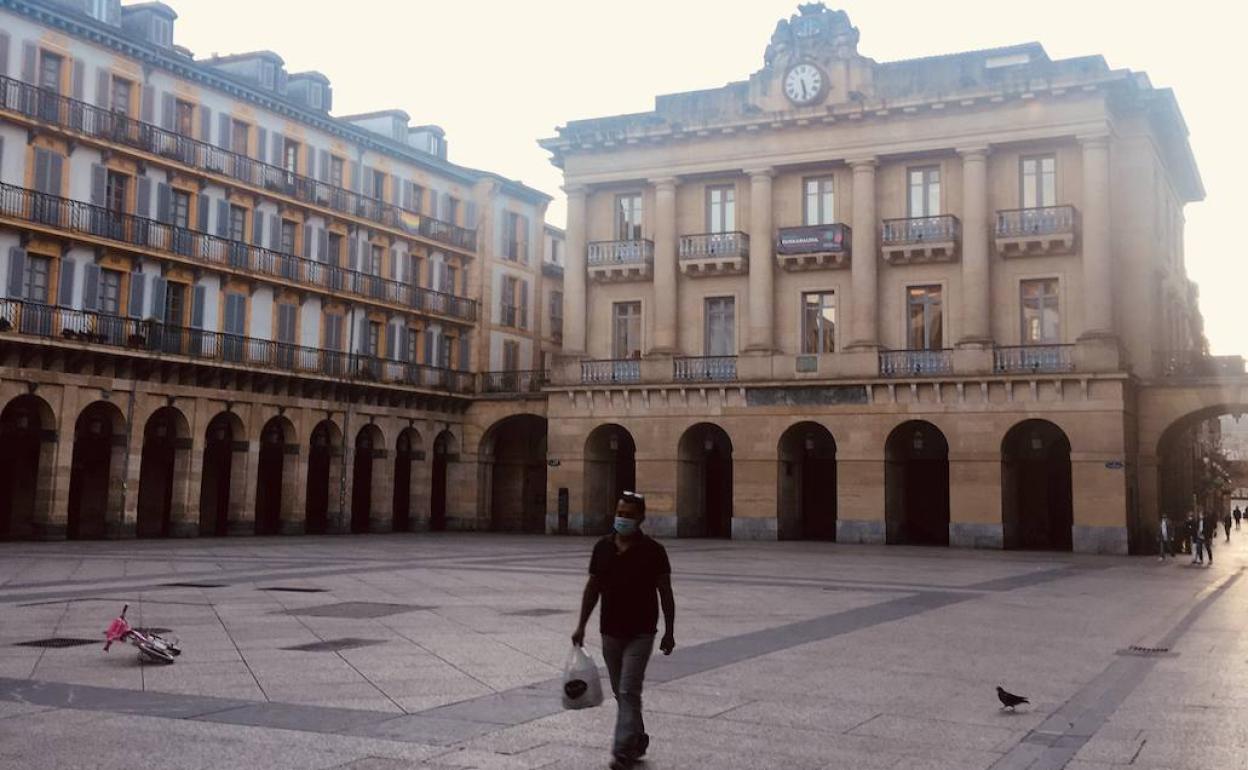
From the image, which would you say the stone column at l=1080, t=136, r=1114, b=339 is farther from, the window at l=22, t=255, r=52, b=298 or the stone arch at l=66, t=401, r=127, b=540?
the window at l=22, t=255, r=52, b=298

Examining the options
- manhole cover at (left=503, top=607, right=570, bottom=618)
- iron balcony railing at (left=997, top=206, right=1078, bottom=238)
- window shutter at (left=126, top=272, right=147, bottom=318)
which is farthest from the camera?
iron balcony railing at (left=997, top=206, right=1078, bottom=238)

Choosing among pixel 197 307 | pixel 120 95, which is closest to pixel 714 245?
pixel 197 307

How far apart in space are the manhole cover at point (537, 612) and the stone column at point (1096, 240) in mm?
29469

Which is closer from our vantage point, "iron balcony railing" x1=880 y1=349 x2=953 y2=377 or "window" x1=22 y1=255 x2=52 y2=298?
"window" x1=22 y1=255 x2=52 y2=298

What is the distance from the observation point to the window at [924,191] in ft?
153

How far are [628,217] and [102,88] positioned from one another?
2144 cm

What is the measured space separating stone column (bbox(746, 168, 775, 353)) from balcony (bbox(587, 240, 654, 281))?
15.6 feet

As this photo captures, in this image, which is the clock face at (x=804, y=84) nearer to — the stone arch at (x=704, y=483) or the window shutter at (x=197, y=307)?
the stone arch at (x=704, y=483)

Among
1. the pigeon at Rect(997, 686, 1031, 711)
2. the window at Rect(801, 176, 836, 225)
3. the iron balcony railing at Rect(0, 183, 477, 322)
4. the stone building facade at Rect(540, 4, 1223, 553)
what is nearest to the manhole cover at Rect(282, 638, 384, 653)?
the pigeon at Rect(997, 686, 1031, 711)

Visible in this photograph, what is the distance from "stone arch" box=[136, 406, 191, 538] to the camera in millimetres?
43125

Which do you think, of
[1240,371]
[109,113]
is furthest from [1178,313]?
[109,113]

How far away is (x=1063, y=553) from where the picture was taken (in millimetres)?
40719

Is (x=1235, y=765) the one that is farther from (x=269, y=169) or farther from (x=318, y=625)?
(x=269, y=169)

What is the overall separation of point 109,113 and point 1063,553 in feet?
115
